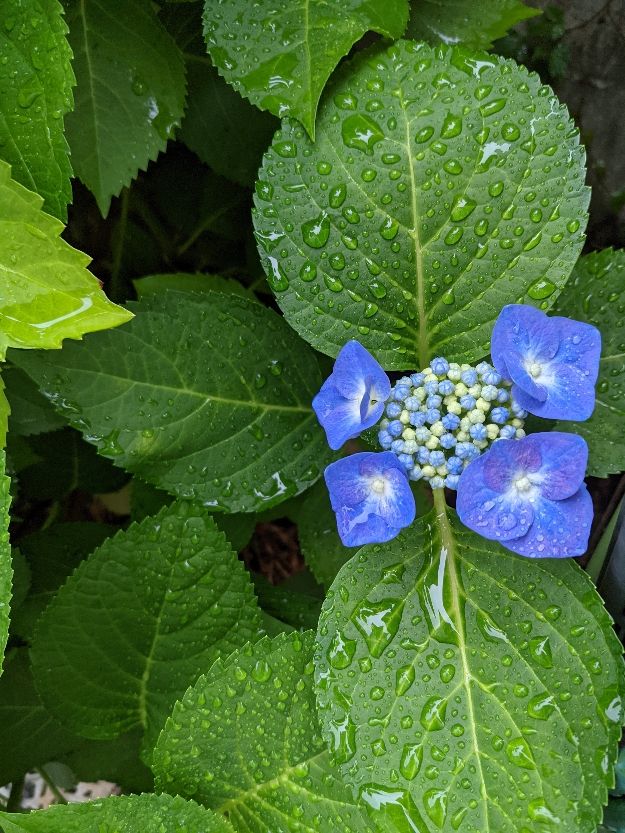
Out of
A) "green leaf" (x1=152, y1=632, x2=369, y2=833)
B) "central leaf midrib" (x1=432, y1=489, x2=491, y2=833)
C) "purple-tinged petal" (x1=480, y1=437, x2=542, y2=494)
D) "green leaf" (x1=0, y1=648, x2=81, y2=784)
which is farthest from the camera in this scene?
"green leaf" (x1=0, y1=648, x2=81, y2=784)

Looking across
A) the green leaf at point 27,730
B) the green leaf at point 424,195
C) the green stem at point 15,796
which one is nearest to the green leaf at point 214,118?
the green leaf at point 424,195

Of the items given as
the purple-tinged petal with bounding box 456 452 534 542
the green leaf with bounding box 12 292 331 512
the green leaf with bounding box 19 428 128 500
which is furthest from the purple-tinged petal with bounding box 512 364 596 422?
the green leaf with bounding box 19 428 128 500

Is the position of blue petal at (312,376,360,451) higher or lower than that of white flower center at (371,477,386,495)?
higher

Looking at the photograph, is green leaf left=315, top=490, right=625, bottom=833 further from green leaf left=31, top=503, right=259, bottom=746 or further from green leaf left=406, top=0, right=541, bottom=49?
green leaf left=406, top=0, right=541, bottom=49

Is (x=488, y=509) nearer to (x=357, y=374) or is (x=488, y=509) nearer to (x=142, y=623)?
(x=357, y=374)

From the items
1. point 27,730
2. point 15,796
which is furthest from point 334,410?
point 15,796

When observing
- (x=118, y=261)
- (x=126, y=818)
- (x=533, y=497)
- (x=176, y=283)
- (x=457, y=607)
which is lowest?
(x=126, y=818)
